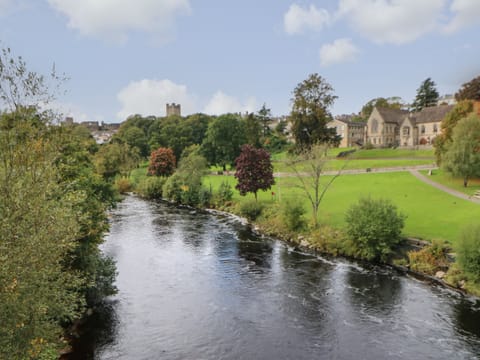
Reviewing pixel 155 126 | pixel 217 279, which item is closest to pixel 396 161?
pixel 217 279

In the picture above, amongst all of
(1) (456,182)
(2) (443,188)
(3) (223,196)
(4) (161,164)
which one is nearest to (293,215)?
(3) (223,196)

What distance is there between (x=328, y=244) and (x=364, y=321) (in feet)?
36.9

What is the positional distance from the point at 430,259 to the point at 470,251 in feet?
12.3

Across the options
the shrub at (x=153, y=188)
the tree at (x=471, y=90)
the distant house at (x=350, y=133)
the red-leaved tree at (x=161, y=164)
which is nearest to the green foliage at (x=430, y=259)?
the tree at (x=471, y=90)

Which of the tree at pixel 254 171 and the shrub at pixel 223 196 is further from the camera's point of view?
the shrub at pixel 223 196

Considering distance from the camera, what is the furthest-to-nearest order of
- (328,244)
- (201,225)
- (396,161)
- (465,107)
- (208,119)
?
(208,119) < (396,161) < (465,107) < (201,225) < (328,244)

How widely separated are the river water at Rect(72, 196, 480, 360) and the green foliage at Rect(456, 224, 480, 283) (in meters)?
1.59

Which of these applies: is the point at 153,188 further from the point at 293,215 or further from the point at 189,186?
the point at 293,215

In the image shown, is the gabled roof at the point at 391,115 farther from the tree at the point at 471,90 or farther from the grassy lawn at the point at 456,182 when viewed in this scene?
the grassy lawn at the point at 456,182

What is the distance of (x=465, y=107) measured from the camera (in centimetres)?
4891

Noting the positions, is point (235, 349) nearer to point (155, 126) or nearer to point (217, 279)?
point (217, 279)

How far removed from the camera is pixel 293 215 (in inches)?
1330

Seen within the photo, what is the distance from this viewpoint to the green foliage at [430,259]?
24.0 meters

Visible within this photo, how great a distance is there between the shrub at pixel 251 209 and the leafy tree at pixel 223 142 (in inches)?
1454
